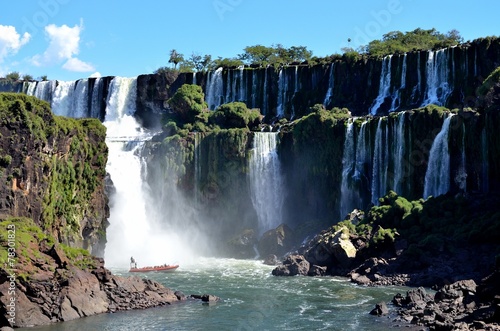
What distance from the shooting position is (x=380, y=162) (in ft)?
189

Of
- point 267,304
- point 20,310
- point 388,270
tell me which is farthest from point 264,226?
point 20,310

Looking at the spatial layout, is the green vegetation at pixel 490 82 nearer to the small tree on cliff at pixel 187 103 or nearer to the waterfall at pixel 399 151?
the waterfall at pixel 399 151

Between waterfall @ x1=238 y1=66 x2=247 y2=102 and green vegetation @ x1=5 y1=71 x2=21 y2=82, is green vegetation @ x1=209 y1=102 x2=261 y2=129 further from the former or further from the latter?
green vegetation @ x1=5 y1=71 x2=21 y2=82

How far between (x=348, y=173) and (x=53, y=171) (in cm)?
2508

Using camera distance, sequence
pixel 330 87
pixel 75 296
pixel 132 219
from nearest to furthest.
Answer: pixel 75 296, pixel 132 219, pixel 330 87

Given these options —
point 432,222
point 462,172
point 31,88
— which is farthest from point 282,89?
point 432,222

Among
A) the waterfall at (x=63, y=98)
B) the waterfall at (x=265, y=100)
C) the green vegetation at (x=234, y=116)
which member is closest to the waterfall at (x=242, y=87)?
the waterfall at (x=265, y=100)

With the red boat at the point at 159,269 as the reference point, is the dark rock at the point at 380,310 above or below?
below

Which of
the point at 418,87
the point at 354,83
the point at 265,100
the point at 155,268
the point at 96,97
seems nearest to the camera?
the point at 155,268

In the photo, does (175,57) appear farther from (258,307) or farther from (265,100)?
(258,307)

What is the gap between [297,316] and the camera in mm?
36625

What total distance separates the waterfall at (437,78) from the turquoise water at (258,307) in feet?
86.5

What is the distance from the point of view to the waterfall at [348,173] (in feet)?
196

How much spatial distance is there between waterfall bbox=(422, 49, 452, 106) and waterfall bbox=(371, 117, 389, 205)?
36.4 ft
